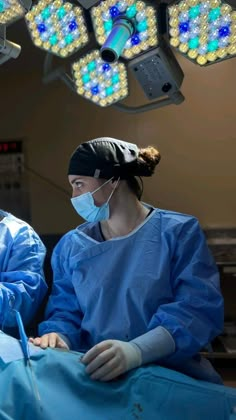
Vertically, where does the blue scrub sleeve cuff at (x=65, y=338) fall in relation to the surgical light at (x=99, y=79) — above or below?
below

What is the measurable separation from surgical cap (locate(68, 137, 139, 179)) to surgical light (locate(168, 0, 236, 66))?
40 centimetres

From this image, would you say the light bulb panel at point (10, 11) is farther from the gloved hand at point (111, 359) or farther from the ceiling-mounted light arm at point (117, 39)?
the gloved hand at point (111, 359)

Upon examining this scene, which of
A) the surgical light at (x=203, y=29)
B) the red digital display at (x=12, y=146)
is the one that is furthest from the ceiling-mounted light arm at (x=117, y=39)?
the red digital display at (x=12, y=146)

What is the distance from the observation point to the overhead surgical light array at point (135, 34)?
1037 millimetres

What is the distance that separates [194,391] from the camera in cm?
101

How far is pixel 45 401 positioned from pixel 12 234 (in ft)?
2.49

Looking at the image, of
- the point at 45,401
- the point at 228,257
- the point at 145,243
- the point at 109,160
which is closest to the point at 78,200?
the point at 109,160

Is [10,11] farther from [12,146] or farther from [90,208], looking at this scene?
[12,146]

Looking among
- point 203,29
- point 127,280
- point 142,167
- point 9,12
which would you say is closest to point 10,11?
point 9,12

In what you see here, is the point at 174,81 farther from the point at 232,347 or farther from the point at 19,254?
the point at 232,347

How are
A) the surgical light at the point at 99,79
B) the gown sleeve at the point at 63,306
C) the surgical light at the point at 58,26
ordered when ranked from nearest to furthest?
the surgical light at the point at 58,26
the surgical light at the point at 99,79
the gown sleeve at the point at 63,306

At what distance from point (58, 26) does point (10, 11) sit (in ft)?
0.46

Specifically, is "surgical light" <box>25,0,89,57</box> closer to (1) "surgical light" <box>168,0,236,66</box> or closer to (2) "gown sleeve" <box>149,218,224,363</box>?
(1) "surgical light" <box>168,0,236,66</box>

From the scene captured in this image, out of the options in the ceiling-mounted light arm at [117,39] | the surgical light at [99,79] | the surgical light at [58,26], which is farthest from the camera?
the surgical light at [99,79]
